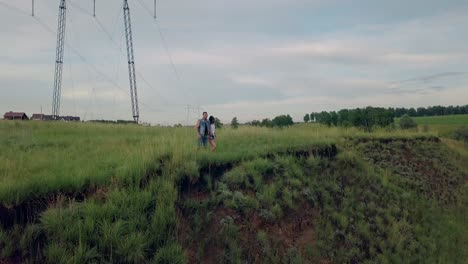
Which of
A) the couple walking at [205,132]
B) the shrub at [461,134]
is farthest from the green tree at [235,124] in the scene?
the shrub at [461,134]

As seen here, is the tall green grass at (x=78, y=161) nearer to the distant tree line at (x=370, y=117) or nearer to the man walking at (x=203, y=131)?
the man walking at (x=203, y=131)

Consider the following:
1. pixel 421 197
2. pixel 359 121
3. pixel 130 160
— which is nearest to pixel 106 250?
pixel 130 160

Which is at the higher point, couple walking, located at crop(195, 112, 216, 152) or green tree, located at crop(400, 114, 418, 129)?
green tree, located at crop(400, 114, 418, 129)

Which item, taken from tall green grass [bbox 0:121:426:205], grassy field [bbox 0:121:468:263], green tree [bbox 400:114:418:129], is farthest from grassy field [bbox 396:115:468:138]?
tall green grass [bbox 0:121:426:205]

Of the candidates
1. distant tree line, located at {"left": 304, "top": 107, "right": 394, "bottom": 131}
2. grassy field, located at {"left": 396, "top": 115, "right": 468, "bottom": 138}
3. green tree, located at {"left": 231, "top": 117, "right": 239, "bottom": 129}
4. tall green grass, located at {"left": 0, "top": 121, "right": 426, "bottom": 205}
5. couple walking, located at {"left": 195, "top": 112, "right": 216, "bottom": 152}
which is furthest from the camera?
grassy field, located at {"left": 396, "top": 115, "right": 468, "bottom": 138}

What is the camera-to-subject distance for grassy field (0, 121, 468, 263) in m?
6.02

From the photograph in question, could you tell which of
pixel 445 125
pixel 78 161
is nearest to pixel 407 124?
pixel 445 125

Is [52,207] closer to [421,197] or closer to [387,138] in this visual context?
[421,197]

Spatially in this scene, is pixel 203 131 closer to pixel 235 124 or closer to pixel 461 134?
pixel 235 124

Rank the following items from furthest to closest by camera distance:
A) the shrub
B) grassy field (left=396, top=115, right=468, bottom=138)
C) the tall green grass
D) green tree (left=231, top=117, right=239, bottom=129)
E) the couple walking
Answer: grassy field (left=396, top=115, right=468, bottom=138) < the shrub < green tree (left=231, top=117, right=239, bottom=129) < the couple walking < the tall green grass

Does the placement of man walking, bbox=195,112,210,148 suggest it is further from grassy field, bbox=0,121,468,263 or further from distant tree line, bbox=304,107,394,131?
distant tree line, bbox=304,107,394,131

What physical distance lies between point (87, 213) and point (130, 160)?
2.55m

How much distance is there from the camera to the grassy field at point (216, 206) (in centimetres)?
602

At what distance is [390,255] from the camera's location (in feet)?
33.5
